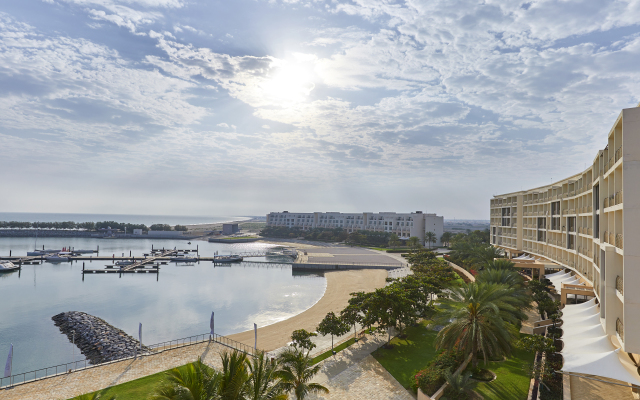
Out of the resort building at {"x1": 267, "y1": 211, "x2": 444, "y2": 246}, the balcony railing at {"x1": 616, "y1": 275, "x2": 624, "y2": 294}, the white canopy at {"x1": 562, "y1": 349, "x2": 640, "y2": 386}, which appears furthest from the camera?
the resort building at {"x1": 267, "y1": 211, "x2": 444, "y2": 246}

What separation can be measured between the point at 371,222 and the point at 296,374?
128 metres

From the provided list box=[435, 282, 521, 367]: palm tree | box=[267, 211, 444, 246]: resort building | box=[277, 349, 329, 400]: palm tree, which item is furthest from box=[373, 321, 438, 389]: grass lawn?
box=[267, 211, 444, 246]: resort building

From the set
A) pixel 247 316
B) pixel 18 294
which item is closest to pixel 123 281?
pixel 18 294

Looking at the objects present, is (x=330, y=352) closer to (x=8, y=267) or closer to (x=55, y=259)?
(x=8, y=267)

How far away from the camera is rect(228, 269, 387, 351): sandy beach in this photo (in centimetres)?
3222

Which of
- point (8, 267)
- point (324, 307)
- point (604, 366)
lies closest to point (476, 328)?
point (604, 366)

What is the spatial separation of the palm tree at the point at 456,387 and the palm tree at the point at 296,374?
20.7 feet

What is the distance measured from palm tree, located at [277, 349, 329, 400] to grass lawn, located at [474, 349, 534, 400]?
8894 mm

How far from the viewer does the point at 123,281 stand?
2594 inches

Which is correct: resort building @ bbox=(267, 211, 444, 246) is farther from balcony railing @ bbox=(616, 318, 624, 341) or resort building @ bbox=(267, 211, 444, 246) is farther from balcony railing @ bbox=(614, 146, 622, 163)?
balcony railing @ bbox=(614, 146, 622, 163)

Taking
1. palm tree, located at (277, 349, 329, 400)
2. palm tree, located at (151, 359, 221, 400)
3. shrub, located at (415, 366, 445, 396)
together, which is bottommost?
shrub, located at (415, 366, 445, 396)

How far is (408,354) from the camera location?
80.3 ft

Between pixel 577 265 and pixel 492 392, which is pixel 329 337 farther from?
pixel 577 265

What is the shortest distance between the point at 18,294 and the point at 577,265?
72555 millimetres
